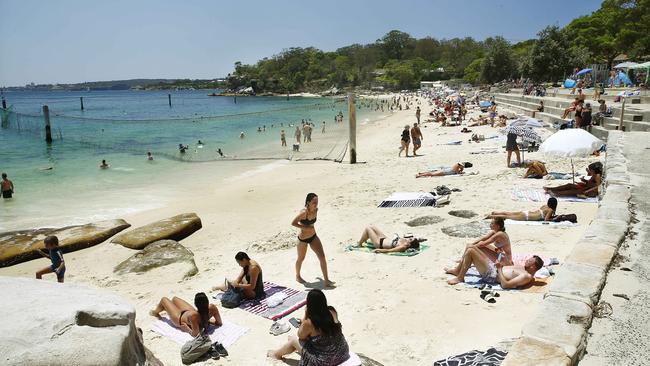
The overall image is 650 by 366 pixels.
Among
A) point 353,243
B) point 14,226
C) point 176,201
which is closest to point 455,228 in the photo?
point 353,243

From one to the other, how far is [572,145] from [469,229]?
324 centimetres

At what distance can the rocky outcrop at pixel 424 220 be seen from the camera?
8.88 metres

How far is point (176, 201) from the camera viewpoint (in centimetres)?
1447

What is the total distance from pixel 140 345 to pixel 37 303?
31.7 inches

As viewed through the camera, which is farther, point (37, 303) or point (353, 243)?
point (353, 243)

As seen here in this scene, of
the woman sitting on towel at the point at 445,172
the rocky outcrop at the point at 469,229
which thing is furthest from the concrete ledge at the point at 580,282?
the woman sitting on towel at the point at 445,172

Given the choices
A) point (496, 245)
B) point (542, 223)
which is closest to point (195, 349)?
point (496, 245)

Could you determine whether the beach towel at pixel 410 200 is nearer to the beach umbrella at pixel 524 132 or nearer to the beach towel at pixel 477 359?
the beach umbrella at pixel 524 132

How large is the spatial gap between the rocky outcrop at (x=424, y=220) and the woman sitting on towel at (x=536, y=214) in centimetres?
97

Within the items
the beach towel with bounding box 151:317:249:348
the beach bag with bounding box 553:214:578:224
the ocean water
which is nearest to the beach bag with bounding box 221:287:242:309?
the beach towel with bounding box 151:317:249:348

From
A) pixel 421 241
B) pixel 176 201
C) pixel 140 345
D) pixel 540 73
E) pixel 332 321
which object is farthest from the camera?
pixel 540 73

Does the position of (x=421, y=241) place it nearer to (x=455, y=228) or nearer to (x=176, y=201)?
(x=455, y=228)

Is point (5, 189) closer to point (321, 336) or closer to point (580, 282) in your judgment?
point (321, 336)

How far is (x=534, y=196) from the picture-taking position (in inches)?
389
